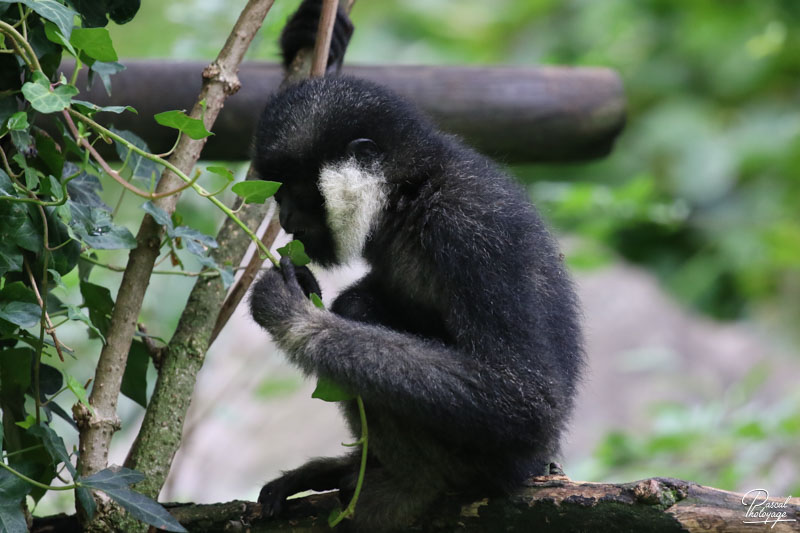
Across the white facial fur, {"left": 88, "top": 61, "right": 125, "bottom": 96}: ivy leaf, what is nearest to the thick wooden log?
the white facial fur

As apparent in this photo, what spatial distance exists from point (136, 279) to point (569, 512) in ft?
4.94

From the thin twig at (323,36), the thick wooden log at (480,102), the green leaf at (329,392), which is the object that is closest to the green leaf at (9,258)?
the green leaf at (329,392)

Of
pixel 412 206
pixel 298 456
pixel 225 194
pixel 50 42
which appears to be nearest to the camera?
pixel 50 42

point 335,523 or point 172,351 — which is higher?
point 172,351

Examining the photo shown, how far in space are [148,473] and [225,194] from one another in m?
2.69

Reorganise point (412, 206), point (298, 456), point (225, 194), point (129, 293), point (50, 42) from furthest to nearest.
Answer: point (298, 456) < point (225, 194) < point (412, 206) < point (129, 293) < point (50, 42)

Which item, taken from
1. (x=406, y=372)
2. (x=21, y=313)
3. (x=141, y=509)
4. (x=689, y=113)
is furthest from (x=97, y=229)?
(x=689, y=113)

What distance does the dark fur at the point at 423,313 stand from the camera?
2725 mm

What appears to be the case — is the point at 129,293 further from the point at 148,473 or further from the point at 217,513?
the point at 217,513

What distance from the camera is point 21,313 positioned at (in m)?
2.39

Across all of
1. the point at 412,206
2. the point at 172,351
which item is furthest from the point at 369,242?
the point at 172,351

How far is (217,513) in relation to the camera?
2.84 m

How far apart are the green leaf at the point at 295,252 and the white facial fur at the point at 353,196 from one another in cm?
30

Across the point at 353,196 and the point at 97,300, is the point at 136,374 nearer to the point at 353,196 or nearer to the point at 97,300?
the point at 97,300
